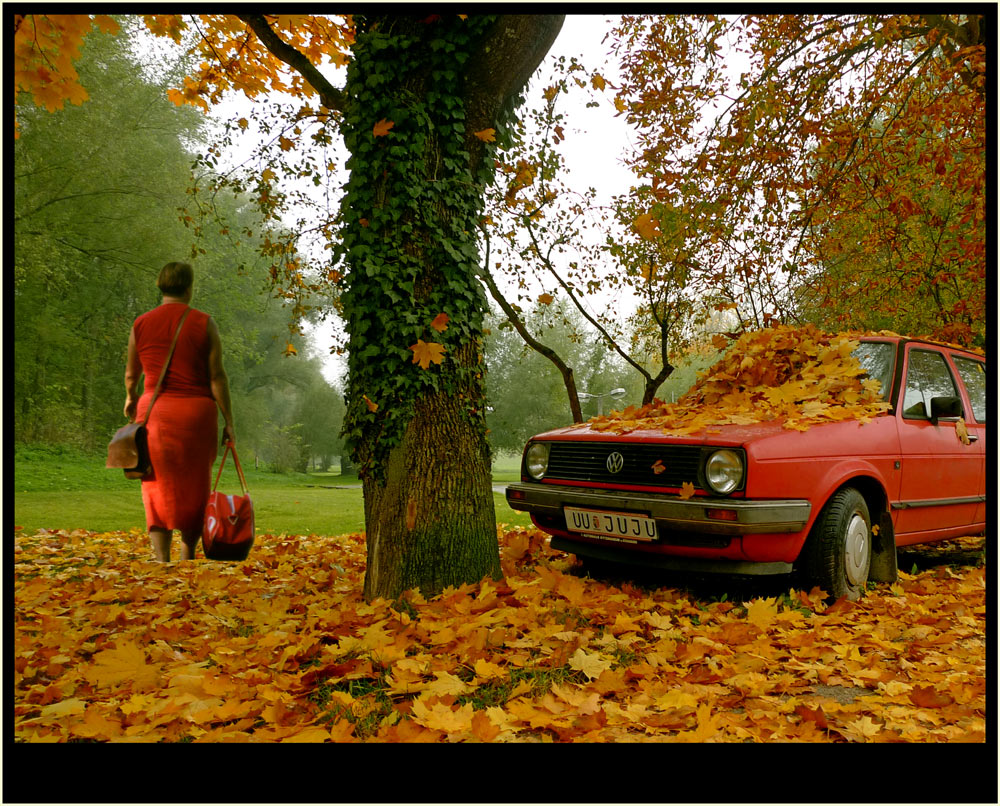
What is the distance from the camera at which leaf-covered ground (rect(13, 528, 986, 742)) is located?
2195 millimetres

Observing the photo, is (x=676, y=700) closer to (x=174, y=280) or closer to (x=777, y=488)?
(x=777, y=488)

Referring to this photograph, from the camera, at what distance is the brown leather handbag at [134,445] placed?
304cm

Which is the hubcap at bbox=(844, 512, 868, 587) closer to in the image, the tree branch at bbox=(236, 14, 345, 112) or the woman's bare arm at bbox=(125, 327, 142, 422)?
the woman's bare arm at bbox=(125, 327, 142, 422)

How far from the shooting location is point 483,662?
103 inches

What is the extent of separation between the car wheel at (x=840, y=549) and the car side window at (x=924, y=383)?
0.98m

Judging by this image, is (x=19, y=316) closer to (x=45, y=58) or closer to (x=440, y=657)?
(x=45, y=58)

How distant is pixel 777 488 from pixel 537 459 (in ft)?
5.33

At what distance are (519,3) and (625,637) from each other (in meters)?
2.84

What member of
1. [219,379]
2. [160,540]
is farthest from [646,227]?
[160,540]

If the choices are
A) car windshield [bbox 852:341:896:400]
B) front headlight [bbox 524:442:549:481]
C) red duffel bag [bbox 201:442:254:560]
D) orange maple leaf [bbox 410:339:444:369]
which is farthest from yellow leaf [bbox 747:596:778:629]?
red duffel bag [bbox 201:442:254:560]

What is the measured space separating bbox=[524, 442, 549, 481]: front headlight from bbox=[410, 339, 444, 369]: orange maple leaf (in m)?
1.25

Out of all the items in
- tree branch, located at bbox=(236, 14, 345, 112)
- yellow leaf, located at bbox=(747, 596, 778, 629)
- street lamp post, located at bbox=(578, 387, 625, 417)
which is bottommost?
yellow leaf, located at bbox=(747, 596, 778, 629)

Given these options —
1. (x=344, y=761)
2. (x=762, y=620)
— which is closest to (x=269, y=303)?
(x=344, y=761)

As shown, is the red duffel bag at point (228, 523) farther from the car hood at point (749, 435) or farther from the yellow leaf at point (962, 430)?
the yellow leaf at point (962, 430)
